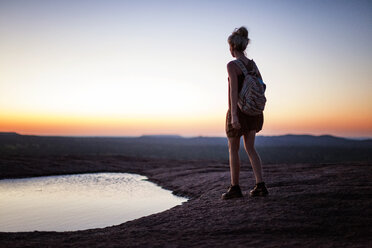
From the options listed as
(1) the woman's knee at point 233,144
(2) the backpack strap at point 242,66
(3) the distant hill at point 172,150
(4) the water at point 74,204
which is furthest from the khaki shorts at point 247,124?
(3) the distant hill at point 172,150

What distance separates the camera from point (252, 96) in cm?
468

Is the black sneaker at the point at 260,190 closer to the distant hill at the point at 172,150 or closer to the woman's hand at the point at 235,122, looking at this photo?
the woman's hand at the point at 235,122

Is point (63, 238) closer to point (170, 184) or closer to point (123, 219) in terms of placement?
point (123, 219)

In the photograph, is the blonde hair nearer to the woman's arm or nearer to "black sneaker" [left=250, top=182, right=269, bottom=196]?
the woman's arm

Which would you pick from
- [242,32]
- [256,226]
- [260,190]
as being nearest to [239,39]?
[242,32]

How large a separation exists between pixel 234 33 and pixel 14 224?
14.9ft

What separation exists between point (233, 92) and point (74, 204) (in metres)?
4.37

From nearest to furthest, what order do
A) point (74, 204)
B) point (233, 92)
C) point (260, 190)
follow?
point (233, 92) → point (260, 190) → point (74, 204)

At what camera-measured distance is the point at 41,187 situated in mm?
9648

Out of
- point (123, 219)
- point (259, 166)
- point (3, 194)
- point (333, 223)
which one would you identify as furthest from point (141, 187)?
point (333, 223)

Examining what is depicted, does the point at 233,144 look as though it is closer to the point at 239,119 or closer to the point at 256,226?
the point at 239,119

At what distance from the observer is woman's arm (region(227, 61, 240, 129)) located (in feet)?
15.4

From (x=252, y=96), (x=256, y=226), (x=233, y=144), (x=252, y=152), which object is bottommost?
(x=256, y=226)

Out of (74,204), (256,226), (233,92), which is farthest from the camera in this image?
(74,204)
